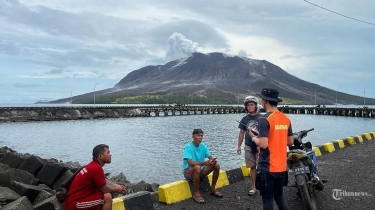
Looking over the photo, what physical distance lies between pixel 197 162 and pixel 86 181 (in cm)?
230

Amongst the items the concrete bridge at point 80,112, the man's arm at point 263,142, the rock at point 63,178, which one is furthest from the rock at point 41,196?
the concrete bridge at point 80,112

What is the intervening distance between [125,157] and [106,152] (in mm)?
18457

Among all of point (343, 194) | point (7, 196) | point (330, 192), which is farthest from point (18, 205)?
point (343, 194)

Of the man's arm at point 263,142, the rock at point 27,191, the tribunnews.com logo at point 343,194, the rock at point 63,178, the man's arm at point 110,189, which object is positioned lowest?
the rock at point 63,178

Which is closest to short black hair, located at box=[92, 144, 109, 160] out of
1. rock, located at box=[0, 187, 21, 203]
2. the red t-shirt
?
the red t-shirt

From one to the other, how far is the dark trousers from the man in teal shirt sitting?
5.76 ft

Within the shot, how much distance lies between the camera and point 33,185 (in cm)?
912

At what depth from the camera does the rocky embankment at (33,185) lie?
20.6 feet

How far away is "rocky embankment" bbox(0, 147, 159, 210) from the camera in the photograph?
6266 mm

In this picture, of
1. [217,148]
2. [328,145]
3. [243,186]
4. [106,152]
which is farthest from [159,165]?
[106,152]

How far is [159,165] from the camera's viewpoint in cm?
1912

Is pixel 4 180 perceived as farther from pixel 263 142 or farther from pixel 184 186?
pixel 263 142

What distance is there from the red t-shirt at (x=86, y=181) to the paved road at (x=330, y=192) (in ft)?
6.37

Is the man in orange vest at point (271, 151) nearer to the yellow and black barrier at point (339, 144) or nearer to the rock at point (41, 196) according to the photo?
the rock at point (41, 196)
